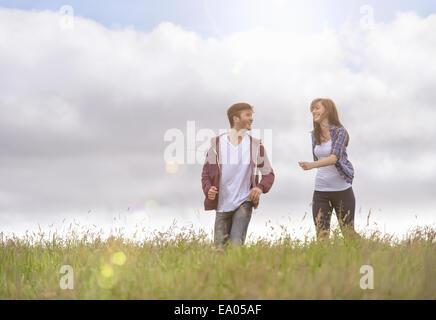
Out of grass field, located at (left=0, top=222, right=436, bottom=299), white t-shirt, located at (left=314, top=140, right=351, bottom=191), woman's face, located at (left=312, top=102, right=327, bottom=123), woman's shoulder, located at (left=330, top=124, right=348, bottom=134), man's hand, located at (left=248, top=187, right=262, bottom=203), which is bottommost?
grass field, located at (left=0, top=222, right=436, bottom=299)

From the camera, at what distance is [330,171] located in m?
7.27

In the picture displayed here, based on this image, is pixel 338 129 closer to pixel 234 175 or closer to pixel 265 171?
pixel 265 171

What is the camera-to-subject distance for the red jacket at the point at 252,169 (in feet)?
22.9

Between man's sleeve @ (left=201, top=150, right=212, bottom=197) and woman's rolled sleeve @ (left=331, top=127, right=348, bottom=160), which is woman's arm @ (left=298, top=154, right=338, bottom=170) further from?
man's sleeve @ (left=201, top=150, right=212, bottom=197)

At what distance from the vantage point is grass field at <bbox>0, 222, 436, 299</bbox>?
4574mm

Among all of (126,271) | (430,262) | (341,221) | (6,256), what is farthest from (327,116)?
(6,256)

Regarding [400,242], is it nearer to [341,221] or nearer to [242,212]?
[341,221]

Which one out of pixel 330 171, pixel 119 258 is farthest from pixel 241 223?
pixel 119 258

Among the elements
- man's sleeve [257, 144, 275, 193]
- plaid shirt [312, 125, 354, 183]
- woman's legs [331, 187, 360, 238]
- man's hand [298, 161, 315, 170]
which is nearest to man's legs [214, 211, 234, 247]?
man's sleeve [257, 144, 275, 193]

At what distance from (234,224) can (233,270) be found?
6.81 feet

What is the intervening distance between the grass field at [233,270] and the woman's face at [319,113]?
6.26 ft

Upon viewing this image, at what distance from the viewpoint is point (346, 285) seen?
457cm

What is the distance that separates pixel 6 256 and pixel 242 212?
14.5 feet
